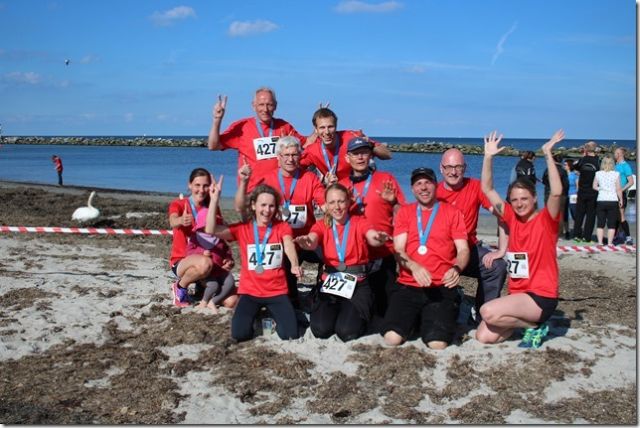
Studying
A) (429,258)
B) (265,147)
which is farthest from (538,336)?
(265,147)

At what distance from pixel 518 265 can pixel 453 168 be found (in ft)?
3.52

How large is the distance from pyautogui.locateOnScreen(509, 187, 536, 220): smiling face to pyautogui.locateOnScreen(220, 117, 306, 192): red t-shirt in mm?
2353

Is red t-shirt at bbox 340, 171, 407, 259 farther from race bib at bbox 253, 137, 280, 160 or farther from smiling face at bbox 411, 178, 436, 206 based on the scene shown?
race bib at bbox 253, 137, 280, 160

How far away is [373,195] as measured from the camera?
5.98 meters

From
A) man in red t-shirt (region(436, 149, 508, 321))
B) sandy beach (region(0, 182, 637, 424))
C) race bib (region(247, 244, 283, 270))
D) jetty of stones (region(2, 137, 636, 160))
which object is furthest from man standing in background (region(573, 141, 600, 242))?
jetty of stones (region(2, 137, 636, 160))

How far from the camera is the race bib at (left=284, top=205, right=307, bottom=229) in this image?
240 inches

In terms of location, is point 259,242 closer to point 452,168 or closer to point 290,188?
point 290,188

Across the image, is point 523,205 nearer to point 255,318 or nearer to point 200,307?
point 255,318

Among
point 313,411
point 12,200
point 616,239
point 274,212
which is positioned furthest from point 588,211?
point 12,200

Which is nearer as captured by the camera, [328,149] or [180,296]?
[328,149]

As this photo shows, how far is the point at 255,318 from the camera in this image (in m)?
5.98

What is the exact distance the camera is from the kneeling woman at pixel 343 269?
18.7 ft

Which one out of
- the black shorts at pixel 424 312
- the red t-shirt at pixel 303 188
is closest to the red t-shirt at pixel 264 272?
the red t-shirt at pixel 303 188

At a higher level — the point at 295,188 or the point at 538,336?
the point at 295,188
